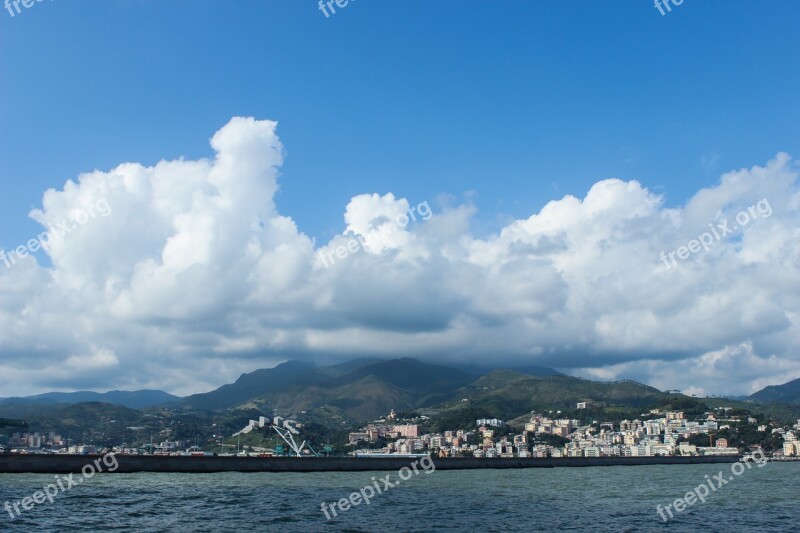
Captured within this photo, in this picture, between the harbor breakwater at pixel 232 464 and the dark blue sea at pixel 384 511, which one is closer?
the dark blue sea at pixel 384 511

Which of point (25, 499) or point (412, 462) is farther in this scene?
point (412, 462)

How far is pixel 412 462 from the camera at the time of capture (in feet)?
479

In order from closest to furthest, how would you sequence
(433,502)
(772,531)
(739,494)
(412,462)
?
(772,531), (433,502), (739,494), (412,462)

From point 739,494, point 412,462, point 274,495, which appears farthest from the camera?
point 412,462

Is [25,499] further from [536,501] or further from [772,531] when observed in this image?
[772,531]

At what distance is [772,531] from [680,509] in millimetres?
11757

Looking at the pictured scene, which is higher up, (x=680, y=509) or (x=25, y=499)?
(x=25, y=499)

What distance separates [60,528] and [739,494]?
61429mm

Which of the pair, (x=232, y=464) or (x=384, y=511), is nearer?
(x=384, y=511)

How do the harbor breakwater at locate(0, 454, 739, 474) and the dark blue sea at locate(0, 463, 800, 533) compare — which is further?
the harbor breakwater at locate(0, 454, 739, 474)

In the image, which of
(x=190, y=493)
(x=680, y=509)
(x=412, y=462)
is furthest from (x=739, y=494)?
(x=412, y=462)

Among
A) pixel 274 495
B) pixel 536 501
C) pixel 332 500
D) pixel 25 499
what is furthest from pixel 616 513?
pixel 25 499

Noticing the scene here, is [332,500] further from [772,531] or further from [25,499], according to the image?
[772,531]

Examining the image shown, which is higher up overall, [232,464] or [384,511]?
[384,511]
